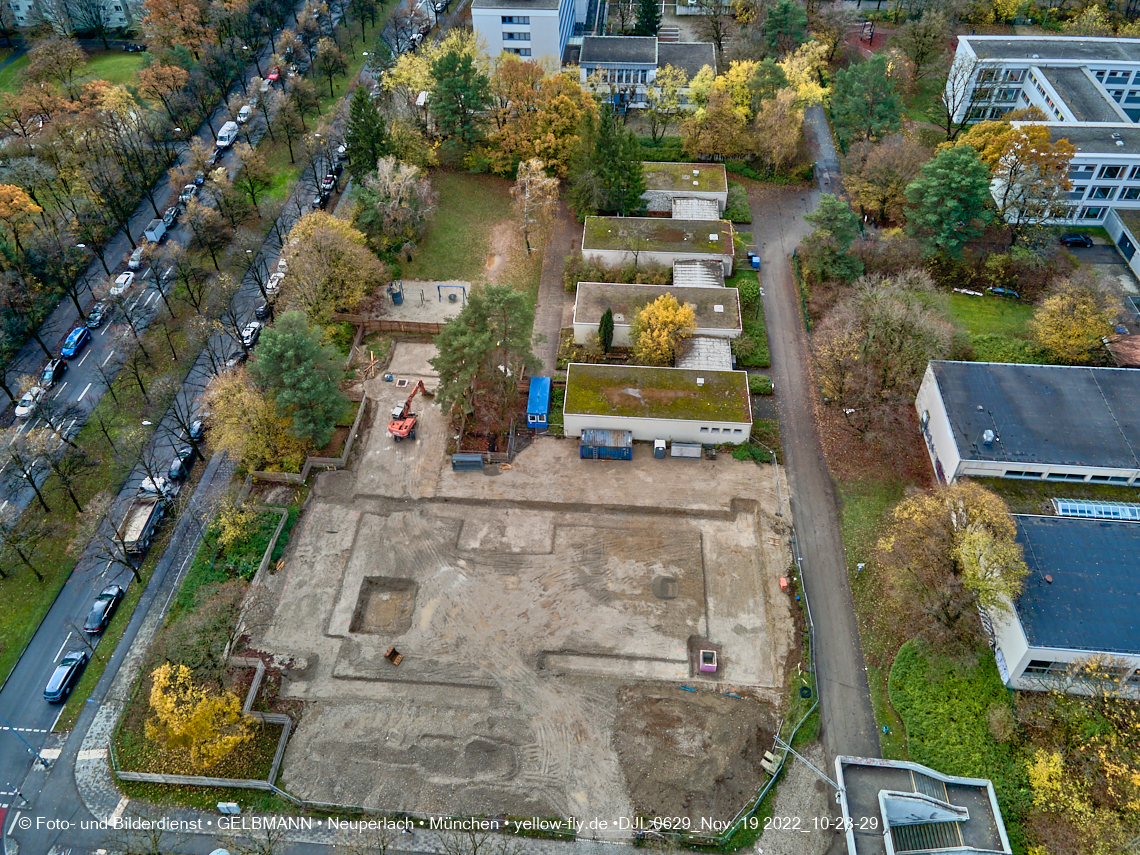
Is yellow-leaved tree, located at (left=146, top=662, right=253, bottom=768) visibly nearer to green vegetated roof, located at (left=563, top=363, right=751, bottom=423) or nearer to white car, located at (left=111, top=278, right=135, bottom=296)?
green vegetated roof, located at (left=563, top=363, right=751, bottom=423)

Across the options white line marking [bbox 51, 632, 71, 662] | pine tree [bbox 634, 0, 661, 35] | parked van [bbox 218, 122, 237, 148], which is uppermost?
pine tree [bbox 634, 0, 661, 35]

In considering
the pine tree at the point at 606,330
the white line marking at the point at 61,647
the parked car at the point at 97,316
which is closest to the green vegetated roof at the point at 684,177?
the pine tree at the point at 606,330

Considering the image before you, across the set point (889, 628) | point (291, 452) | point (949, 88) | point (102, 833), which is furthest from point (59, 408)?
point (949, 88)

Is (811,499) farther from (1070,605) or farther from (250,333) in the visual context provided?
(250,333)

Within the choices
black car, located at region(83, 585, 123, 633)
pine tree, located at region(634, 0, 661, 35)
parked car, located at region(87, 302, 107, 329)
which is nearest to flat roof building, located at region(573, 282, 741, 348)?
black car, located at region(83, 585, 123, 633)

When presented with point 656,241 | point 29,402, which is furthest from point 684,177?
point 29,402

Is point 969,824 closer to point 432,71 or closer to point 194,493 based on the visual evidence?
point 194,493
